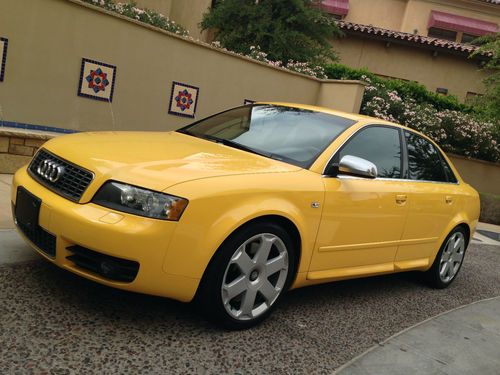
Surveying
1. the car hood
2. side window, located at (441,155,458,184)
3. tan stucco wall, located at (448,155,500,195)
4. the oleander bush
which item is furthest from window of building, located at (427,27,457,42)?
the car hood

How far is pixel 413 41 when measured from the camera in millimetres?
20125

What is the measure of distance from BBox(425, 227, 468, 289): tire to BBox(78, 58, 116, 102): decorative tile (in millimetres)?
5177

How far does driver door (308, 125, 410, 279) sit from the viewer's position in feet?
12.1

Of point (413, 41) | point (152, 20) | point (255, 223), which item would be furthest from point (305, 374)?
point (413, 41)

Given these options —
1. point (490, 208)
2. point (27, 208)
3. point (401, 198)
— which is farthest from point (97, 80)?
point (490, 208)

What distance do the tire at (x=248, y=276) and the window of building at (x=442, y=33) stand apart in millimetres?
24252

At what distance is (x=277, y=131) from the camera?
4.13 m

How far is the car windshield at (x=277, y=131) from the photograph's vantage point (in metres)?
3.85

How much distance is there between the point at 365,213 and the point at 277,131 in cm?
92

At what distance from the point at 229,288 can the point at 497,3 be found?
86.3ft

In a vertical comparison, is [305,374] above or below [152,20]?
below

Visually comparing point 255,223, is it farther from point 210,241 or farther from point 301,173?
point 301,173

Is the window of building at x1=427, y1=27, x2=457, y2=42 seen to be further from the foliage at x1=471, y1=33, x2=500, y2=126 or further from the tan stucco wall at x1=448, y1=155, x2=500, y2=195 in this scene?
the tan stucco wall at x1=448, y1=155, x2=500, y2=195

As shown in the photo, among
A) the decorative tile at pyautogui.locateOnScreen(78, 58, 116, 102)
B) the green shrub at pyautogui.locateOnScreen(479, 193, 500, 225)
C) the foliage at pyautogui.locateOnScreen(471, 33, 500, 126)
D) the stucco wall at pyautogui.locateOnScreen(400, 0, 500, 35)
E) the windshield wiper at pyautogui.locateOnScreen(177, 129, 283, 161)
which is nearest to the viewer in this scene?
the windshield wiper at pyautogui.locateOnScreen(177, 129, 283, 161)
